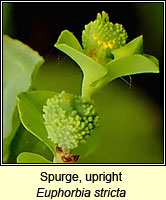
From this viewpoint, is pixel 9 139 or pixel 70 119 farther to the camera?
pixel 9 139

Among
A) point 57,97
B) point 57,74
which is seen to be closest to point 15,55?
point 57,74

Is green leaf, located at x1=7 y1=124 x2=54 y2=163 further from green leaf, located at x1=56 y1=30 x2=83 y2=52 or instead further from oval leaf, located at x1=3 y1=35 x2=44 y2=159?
green leaf, located at x1=56 y1=30 x2=83 y2=52

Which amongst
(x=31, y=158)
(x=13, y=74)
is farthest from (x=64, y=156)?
(x=13, y=74)

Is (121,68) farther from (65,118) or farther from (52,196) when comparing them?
(52,196)

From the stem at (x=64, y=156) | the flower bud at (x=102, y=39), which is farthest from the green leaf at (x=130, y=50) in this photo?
the stem at (x=64, y=156)

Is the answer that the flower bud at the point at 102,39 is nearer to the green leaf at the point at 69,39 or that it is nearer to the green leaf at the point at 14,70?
the green leaf at the point at 69,39

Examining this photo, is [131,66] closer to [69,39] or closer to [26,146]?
[69,39]
